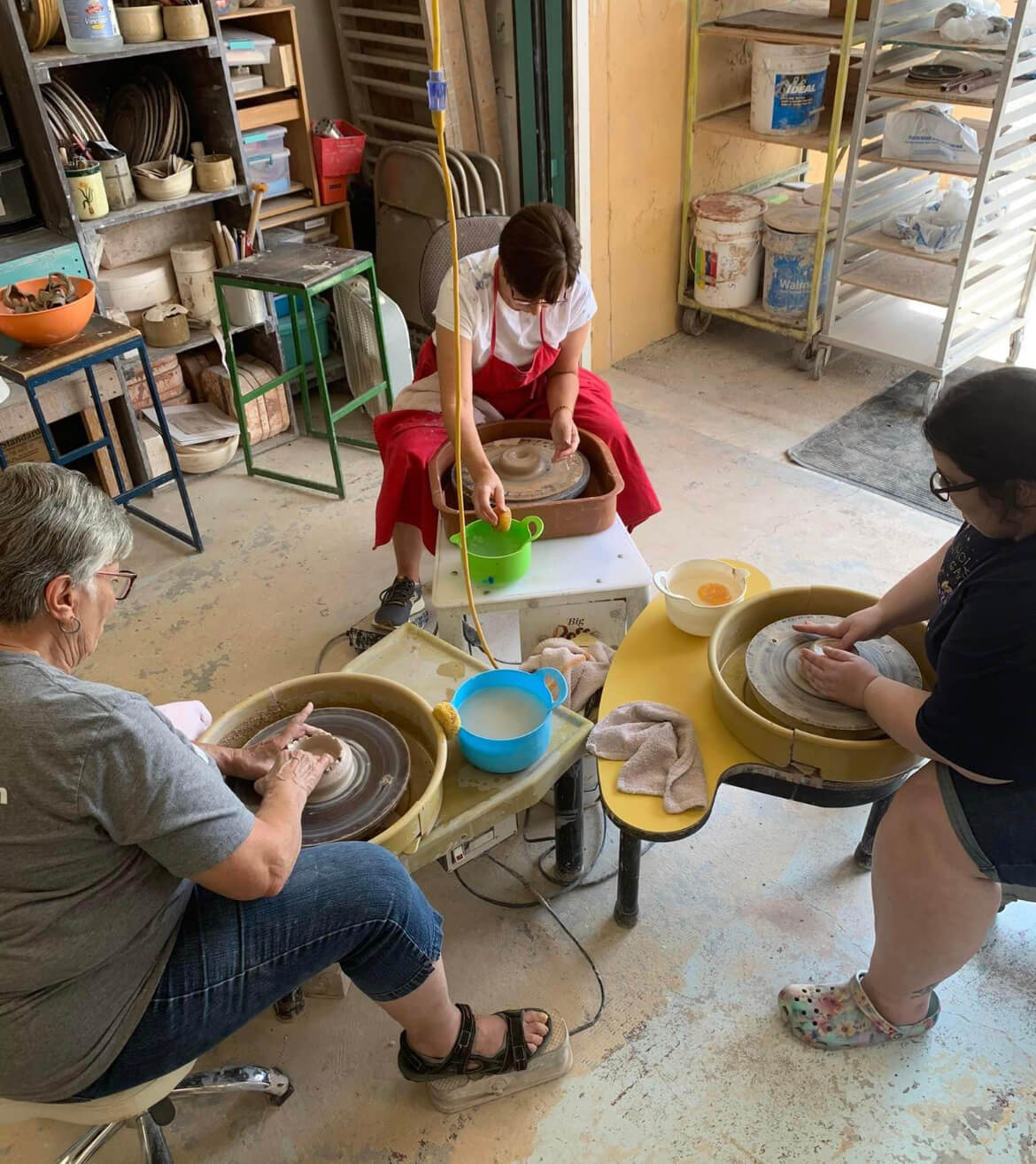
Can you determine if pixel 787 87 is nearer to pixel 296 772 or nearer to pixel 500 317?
pixel 500 317

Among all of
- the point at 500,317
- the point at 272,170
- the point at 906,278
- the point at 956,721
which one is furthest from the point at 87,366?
the point at 906,278

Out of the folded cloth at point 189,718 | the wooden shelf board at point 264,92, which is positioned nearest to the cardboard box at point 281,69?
the wooden shelf board at point 264,92

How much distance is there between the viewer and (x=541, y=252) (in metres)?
2.07

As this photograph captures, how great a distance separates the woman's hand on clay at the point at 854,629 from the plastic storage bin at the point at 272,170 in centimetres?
263

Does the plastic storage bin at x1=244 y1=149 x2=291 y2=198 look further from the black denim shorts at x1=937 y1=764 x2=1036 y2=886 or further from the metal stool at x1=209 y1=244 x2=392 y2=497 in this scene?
the black denim shorts at x1=937 y1=764 x2=1036 y2=886

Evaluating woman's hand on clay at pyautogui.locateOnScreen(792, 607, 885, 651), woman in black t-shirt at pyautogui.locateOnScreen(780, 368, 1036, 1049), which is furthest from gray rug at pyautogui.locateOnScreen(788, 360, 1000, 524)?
woman in black t-shirt at pyautogui.locateOnScreen(780, 368, 1036, 1049)

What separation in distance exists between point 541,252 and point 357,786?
47.7 inches

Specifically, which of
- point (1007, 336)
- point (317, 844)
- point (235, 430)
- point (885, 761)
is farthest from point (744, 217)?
point (317, 844)

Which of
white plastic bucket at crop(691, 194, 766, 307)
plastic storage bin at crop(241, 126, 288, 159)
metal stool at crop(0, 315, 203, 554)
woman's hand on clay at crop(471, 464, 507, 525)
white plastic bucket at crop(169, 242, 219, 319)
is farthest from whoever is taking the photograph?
white plastic bucket at crop(691, 194, 766, 307)

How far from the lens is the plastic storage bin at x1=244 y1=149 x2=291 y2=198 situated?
135 inches

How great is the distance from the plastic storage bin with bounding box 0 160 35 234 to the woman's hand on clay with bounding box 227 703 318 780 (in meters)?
2.20

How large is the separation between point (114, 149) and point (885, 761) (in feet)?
9.30

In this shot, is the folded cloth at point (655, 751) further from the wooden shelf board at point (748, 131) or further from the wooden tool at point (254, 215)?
the wooden shelf board at point (748, 131)

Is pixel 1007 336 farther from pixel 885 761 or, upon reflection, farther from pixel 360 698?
pixel 360 698
